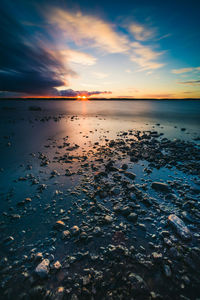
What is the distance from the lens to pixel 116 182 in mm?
5820

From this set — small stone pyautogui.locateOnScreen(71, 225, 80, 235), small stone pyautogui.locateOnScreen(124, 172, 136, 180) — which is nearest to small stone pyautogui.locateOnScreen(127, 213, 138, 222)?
small stone pyautogui.locateOnScreen(71, 225, 80, 235)

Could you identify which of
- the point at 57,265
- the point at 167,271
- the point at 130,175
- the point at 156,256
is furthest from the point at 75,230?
the point at 130,175

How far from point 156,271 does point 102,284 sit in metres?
1.19

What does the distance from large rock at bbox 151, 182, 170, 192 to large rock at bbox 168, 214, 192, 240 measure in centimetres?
149

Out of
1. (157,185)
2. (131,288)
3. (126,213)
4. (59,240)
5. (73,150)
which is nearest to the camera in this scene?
(131,288)

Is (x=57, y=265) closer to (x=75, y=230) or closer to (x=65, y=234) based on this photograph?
(x=65, y=234)

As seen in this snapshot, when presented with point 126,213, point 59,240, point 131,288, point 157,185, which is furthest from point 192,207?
point 59,240

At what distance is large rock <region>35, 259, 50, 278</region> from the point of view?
2.59m

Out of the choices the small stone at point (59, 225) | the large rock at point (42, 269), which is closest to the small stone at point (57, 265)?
the large rock at point (42, 269)

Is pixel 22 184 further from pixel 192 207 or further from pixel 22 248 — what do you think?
pixel 192 207

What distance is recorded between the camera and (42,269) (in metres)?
2.64

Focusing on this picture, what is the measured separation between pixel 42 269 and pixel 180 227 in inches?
143

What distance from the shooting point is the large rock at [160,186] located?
17.5ft

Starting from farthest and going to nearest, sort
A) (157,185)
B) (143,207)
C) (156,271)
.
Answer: (157,185)
(143,207)
(156,271)
